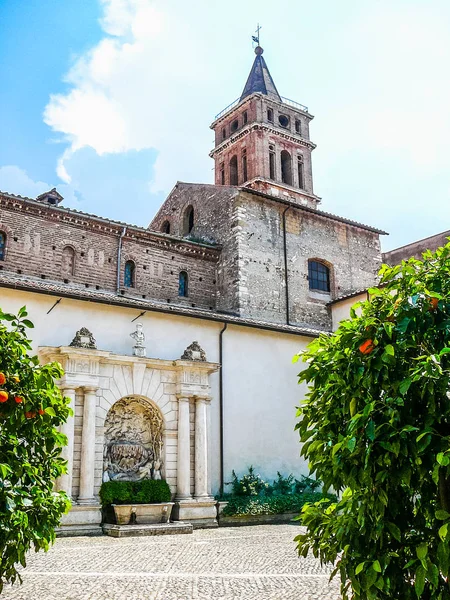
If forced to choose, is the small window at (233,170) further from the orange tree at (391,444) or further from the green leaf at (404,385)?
the green leaf at (404,385)

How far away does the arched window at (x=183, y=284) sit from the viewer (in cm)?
2369

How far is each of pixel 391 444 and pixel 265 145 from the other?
3555cm

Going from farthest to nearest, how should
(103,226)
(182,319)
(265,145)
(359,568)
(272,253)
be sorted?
(265,145) → (272,253) → (103,226) → (182,319) → (359,568)

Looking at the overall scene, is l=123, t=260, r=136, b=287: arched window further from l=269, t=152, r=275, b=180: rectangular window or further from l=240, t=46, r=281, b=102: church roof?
l=240, t=46, r=281, b=102: church roof

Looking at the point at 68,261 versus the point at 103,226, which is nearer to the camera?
the point at 68,261

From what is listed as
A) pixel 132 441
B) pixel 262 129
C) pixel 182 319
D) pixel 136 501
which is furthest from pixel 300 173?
pixel 136 501

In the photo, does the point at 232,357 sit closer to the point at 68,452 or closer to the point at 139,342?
the point at 139,342

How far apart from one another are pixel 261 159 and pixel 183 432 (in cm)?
2438

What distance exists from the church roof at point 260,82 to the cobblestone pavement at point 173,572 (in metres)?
33.4

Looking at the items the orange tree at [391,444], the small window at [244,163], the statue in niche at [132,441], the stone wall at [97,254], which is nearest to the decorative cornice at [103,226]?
Answer: the stone wall at [97,254]

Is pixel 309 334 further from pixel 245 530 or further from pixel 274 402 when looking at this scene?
pixel 245 530

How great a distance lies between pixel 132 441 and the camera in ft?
53.1

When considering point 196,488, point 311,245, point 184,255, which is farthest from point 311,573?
point 311,245

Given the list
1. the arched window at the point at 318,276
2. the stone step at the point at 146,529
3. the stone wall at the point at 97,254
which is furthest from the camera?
the arched window at the point at 318,276
